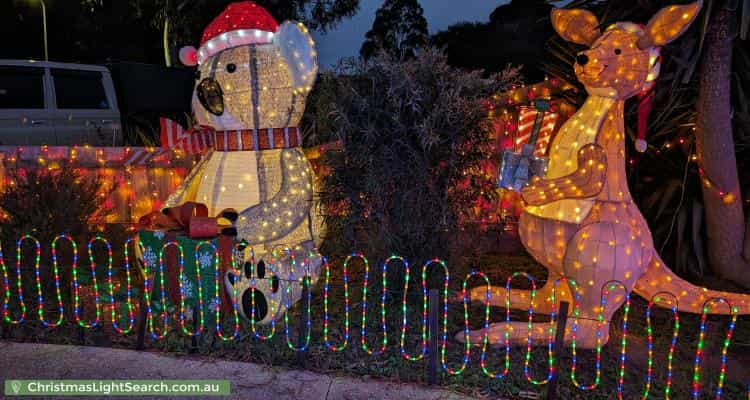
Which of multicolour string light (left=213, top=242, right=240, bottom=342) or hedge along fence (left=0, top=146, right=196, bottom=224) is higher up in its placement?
hedge along fence (left=0, top=146, right=196, bottom=224)

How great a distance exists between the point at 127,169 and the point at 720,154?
23.3ft

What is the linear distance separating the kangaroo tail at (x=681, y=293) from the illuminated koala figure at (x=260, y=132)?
103 inches

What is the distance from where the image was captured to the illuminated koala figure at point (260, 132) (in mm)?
4344

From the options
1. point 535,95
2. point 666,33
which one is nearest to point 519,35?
point 535,95

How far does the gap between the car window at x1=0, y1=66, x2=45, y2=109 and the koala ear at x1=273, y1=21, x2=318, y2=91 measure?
6.18 meters

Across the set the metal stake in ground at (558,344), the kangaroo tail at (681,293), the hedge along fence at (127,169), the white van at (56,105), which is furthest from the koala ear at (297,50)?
the white van at (56,105)

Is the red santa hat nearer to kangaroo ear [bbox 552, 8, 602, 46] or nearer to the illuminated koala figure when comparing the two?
the illuminated koala figure

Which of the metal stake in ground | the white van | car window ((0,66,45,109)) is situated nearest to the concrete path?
the metal stake in ground

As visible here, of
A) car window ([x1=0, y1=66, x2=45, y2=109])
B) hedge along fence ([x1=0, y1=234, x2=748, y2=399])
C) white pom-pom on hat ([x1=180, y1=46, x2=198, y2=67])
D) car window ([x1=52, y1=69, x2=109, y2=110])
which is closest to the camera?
hedge along fence ([x1=0, y1=234, x2=748, y2=399])

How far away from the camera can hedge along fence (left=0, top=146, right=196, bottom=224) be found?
7.14m

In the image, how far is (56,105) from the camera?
29.1 ft

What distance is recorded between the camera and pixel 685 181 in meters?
5.94

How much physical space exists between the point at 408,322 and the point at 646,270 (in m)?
1.88

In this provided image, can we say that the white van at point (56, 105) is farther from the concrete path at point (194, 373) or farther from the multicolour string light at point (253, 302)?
the multicolour string light at point (253, 302)
